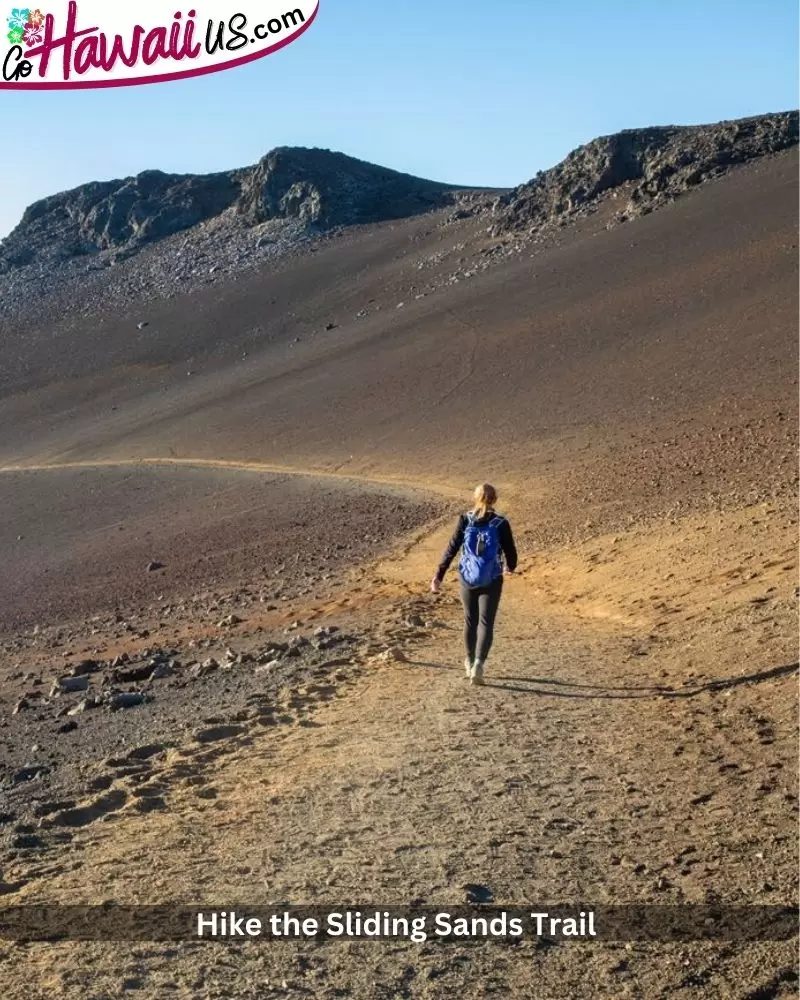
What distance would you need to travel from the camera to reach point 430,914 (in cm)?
572

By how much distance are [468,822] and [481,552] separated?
319 centimetres

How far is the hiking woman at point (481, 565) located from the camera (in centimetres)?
972

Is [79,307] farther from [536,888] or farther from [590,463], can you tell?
[536,888]

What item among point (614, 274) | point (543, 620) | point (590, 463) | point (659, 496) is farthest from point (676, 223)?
point (543, 620)

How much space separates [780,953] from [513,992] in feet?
3.52

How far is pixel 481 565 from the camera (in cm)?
976

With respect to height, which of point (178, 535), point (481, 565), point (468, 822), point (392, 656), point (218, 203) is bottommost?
point (178, 535)

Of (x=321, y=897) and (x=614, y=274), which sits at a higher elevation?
(x=614, y=274)

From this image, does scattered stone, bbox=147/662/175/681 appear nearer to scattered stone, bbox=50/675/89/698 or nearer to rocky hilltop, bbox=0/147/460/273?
scattered stone, bbox=50/675/89/698

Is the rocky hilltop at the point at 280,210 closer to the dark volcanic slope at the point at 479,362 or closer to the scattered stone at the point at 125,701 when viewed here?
the dark volcanic slope at the point at 479,362

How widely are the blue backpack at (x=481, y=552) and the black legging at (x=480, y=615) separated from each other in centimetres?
8
